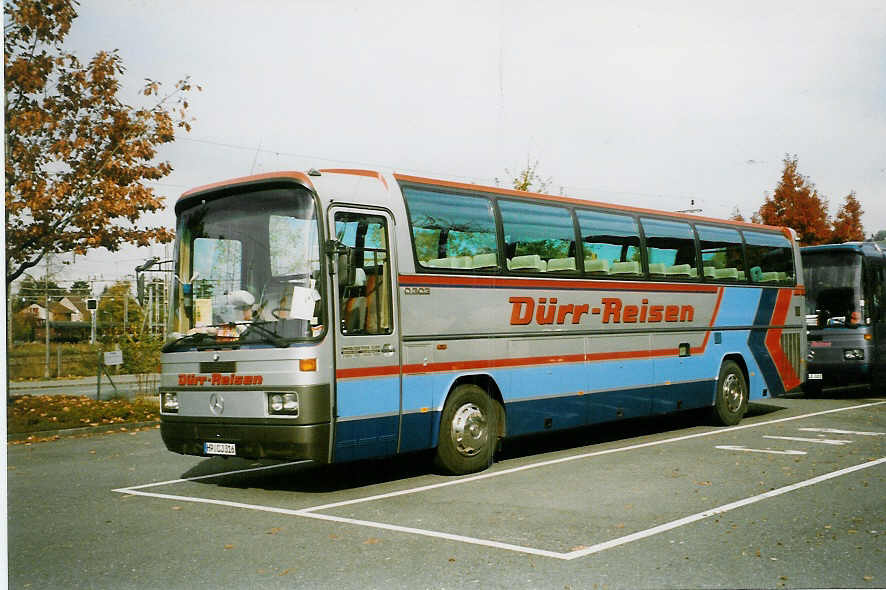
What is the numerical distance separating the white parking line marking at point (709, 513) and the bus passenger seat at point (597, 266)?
394cm

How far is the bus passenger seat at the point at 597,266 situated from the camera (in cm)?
1245

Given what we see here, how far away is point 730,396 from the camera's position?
15.2m

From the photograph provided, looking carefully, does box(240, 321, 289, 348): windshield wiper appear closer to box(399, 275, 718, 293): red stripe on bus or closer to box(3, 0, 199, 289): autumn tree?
box(399, 275, 718, 293): red stripe on bus

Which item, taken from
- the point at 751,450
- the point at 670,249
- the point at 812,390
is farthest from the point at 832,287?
the point at 751,450

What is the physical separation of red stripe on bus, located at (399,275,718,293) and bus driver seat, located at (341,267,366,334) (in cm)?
58

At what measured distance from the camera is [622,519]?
25.7 feet

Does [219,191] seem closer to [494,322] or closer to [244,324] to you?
[244,324]

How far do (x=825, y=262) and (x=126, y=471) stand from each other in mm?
15583

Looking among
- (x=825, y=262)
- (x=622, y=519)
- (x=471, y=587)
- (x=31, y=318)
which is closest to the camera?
(x=471, y=587)

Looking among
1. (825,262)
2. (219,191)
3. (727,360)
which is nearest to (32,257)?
(219,191)

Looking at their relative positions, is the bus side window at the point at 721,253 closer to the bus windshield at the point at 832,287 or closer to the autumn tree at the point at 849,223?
the bus windshield at the point at 832,287

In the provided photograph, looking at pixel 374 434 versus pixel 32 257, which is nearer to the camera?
pixel 374 434

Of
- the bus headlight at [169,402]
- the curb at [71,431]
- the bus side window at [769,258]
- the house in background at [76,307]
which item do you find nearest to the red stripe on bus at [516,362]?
the bus side window at [769,258]

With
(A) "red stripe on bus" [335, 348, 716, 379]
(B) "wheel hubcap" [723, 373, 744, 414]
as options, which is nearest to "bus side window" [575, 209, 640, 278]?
(A) "red stripe on bus" [335, 348, 716, 379]
